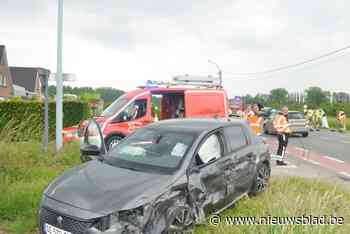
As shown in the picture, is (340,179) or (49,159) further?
(340,179)

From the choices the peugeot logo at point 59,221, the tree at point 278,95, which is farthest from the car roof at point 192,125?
the tree at point 278,95

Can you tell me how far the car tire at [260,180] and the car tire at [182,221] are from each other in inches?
85.2

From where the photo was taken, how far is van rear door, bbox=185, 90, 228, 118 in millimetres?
10586

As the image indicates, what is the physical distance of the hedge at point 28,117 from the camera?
8.43 m

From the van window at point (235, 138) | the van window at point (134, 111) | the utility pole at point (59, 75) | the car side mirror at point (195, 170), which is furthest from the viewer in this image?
the van window at point (134, 111)

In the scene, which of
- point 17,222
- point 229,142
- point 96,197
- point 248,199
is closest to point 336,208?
point 248,199

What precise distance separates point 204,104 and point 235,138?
5436mm

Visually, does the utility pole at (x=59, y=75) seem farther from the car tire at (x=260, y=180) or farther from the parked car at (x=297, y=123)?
the parked car at (x=297, y=123)

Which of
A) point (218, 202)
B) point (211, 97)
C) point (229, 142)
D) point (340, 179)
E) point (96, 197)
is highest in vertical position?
point (211, 97)

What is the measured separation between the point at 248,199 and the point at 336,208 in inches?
50.7

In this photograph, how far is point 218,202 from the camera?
14.6 ft

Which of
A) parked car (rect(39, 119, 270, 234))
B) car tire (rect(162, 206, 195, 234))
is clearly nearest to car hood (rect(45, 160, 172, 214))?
parked car (rect(39, 119, 270, 234))

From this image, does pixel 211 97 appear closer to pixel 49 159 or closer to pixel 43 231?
pixel 49 159

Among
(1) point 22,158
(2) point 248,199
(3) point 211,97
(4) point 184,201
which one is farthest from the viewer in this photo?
(3) point 211,97
